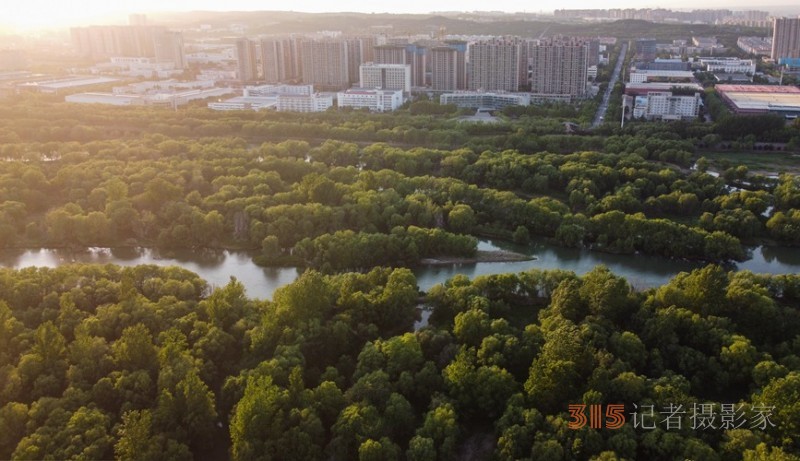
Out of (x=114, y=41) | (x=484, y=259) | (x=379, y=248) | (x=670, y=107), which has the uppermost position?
(x=114, y=41)

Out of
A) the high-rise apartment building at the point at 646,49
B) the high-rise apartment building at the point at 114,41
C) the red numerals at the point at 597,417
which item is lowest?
the red numerals at the point at 597,417

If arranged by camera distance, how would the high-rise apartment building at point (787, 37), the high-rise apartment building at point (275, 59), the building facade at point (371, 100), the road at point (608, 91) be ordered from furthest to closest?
the high-rise apartment building at point (787, 37), the high-rise apartment building at point (275, 59), the building facade at point (371, 100), the road at point (608, 91)

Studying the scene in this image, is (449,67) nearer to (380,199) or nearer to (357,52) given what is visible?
(357,52)

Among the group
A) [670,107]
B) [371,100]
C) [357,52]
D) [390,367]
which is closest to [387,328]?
[390,367]

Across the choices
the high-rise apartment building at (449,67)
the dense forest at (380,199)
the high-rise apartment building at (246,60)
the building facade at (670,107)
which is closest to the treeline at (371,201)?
the dense forest at (380,199)

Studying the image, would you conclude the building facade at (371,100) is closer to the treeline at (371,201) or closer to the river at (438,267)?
the treeline at (371,201)

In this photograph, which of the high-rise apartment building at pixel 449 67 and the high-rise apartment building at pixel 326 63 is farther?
the high-rise apartment building at pixel 326 63

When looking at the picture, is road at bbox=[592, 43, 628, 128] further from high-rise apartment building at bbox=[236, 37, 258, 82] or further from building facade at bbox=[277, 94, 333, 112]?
high-rise apartment building at bbox=[236, 37, 258, 82]
